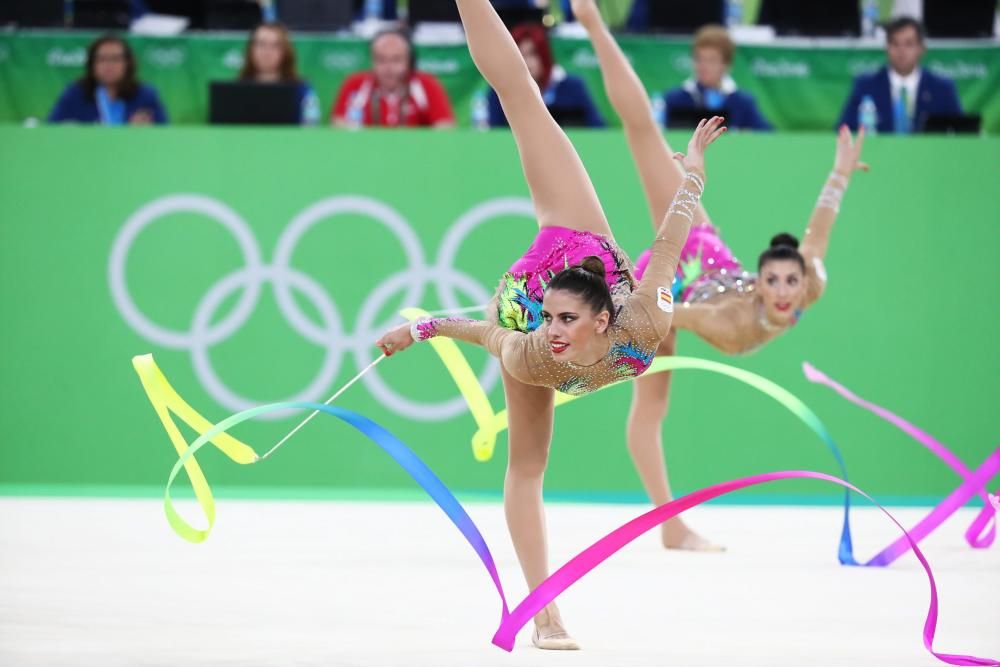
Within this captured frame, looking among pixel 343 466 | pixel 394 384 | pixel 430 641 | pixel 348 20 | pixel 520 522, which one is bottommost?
pixel 343 466

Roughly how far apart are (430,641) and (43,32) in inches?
255

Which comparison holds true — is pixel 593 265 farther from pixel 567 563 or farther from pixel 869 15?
pixel 869 15

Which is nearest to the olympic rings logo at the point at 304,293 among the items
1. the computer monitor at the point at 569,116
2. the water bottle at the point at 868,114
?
the computer monitor at the point at 569,116

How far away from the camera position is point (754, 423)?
724 cm

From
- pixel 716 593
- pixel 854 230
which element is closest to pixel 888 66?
pixel 854 230

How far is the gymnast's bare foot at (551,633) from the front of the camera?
3527mm

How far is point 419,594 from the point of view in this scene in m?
4.36

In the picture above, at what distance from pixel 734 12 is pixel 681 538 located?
16.3ft

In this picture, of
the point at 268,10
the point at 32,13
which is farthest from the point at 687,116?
the point at 32,13

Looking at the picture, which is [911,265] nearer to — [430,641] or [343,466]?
[343,466]

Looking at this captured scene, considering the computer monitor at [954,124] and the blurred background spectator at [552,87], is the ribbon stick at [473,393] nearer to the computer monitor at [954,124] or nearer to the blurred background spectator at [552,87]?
the blurred background spectator at [552,87]

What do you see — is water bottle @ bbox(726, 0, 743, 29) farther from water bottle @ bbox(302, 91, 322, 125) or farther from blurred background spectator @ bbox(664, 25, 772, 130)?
water bottle @ bbox(302, 91, 322, 125)

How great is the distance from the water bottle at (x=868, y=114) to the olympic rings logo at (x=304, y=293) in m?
2.38

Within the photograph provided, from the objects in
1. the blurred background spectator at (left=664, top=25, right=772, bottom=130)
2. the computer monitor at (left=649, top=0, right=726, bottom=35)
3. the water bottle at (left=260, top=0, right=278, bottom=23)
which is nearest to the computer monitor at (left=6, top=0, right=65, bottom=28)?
the water bottle at (left=260, top=0, right=278, bottom=23)
